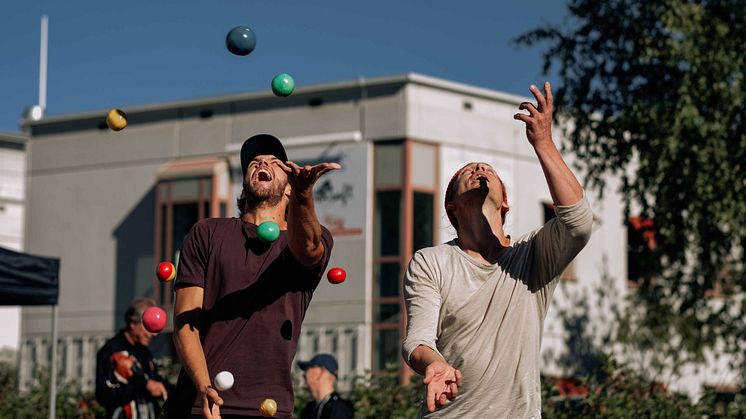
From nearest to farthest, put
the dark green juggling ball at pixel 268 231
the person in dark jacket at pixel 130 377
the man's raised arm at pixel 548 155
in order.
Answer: the man's raised arm at pixel 548 155 < the dark green juggling ball at pixel 268 231 < the person in dark jacket at pixel 130 377

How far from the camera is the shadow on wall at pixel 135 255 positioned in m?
36.0

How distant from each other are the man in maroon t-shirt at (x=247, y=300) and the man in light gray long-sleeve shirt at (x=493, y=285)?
482 mm

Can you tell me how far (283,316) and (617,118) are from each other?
1626 centimetres

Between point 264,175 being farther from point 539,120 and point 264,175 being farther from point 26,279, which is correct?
point 26,279

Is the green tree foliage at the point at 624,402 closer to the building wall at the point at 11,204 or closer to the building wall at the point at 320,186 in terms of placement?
the building wall at the point at 320,186

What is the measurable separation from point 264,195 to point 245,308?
19.2 inches

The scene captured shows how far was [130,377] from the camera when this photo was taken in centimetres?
957

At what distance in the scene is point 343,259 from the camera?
32375mm

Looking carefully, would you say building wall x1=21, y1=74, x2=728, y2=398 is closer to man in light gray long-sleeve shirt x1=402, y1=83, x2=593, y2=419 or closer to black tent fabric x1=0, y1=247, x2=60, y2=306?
black tent fabric x1=0, y1=247, x2=60, y2=306

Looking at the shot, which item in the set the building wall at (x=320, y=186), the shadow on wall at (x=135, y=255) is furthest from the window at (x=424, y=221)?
the shadow on wall at (x=135, y=255)

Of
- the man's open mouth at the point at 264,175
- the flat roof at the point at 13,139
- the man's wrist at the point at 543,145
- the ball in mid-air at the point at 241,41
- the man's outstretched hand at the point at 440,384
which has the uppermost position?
the flat roof at the point at 13,139

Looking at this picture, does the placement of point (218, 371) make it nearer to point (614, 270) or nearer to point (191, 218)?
point (191, 218)

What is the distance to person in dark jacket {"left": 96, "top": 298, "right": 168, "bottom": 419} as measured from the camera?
9539 mm

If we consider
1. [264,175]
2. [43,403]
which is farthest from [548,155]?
[43,403]
